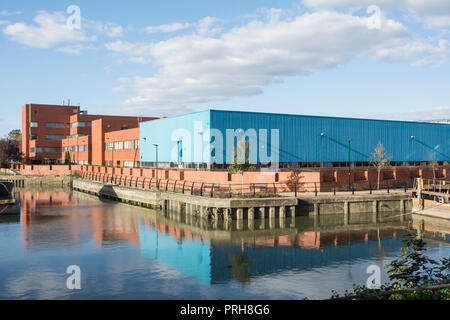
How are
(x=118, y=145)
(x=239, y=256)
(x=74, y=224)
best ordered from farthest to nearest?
(x=118, y=145), (x=74, y=224), (x=239, y=256)

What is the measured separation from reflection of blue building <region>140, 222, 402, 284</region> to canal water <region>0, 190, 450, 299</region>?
0.05 metres

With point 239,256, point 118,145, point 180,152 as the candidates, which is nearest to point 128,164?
point 118,145

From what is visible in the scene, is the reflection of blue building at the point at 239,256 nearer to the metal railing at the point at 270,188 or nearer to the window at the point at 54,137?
the metal railing at the point at 270,188

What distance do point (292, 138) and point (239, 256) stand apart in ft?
107

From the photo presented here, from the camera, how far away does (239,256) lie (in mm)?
24438

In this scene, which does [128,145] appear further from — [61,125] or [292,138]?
[61,125]

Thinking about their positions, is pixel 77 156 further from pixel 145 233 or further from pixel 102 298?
pixel 102 298

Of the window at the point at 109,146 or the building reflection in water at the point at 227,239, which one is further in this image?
the window at the point at 109,146

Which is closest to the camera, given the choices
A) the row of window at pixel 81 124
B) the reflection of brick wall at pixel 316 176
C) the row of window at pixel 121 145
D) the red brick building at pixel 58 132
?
the reflection of brick wall at pixel 316 176

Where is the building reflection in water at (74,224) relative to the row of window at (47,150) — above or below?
below

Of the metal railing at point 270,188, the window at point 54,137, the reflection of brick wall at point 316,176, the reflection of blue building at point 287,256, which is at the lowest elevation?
the reflection of blue building at point 287,256

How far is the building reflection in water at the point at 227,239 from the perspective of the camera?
2267 centimetres

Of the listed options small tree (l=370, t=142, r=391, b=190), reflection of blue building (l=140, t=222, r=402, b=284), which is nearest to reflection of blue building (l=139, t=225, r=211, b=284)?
reflection of blue building (l=140, t=222, r=402, b=284)

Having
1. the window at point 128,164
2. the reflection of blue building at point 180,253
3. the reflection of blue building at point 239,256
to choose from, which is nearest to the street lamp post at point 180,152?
the window at point 128,164
